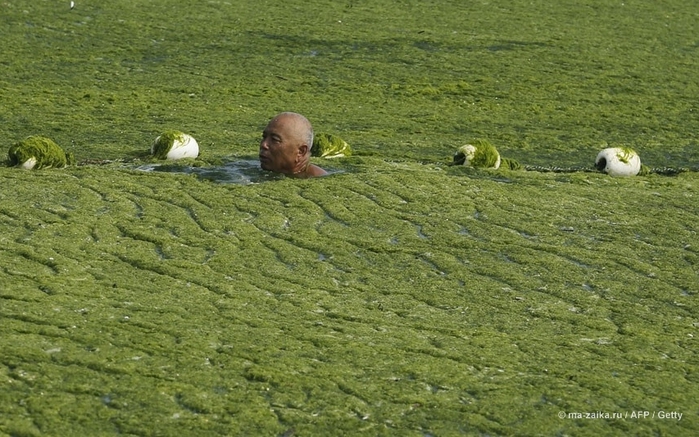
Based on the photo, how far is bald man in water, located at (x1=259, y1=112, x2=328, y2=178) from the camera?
910 centimetres

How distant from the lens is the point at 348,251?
7.43 meters

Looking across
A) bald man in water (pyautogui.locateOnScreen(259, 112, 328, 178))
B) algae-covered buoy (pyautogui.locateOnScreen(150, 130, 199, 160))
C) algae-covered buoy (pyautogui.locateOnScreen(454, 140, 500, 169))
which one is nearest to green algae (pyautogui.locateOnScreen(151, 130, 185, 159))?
algae-covered buoy (pyautogui.locateOnScreen(150, 130, 199, 160))

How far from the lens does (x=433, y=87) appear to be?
14.3m

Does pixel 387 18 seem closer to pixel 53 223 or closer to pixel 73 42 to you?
pixel 73 42

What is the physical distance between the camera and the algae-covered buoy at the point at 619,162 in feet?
34.4

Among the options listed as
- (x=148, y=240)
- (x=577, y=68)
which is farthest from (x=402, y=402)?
(x=577, y=68)

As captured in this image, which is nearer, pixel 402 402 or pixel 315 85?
pixel 402 402

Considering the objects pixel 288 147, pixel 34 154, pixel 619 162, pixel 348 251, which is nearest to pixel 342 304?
pixel 348 251

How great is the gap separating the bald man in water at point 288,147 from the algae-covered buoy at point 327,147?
3.13 ft

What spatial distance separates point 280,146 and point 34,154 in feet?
6.44

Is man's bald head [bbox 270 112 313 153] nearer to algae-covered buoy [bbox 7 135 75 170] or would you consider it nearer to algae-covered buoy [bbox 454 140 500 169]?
algae-covered buoy [bbox 454 140 500 169]

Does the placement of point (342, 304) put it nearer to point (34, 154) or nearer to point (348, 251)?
point (348, 251)

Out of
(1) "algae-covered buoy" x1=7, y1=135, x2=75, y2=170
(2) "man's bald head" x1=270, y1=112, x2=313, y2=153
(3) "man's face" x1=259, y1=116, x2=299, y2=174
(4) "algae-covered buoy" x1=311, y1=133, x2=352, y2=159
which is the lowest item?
(1) "algae-covered buoy" x1=7, y1=135, x2=75, y2=170

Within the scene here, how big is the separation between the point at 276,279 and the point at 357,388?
182 centimetres
